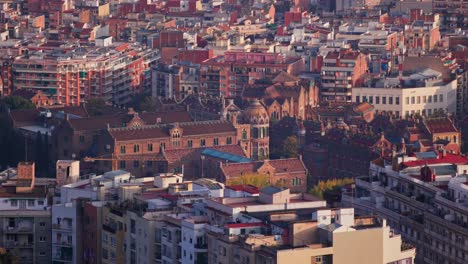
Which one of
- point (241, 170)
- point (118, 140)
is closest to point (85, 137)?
point (118, 140)

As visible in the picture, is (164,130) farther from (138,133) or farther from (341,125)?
(341,125)

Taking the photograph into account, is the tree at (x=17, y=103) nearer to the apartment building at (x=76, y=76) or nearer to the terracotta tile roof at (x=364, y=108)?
the apartment building at (x=76, y=76)

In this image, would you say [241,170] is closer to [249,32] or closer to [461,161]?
[461,161]

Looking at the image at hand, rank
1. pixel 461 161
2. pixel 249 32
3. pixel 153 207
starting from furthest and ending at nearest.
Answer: pixel 249 32 → pixel 461 161 → pixel 153 207

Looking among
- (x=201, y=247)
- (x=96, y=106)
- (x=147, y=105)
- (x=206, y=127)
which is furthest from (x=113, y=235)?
(x=147, y=105)

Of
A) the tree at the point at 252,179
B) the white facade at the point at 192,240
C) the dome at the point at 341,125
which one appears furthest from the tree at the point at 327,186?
the white facade at the point at 192,240

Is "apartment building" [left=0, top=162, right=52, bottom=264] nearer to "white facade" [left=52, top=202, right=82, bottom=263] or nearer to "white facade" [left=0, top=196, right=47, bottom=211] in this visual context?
"white facade" [left=0, top=196, right=47, bottom=211]
